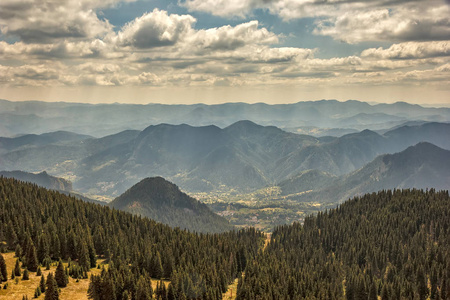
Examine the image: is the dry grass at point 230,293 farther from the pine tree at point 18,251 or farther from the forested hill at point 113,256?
the pine tree at point 18,251

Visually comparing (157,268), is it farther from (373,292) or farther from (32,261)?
(373,292)

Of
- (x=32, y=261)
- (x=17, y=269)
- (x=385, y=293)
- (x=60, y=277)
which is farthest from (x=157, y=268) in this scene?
(x=385, y=293)

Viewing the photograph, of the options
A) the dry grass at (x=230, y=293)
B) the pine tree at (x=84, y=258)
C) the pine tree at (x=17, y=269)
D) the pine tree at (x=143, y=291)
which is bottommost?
the dry grass at (x=230, y=293)

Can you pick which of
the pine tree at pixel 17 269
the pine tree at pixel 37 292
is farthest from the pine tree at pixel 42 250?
the pine tree at pixel 37 292

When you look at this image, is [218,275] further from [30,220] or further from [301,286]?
[30,220]

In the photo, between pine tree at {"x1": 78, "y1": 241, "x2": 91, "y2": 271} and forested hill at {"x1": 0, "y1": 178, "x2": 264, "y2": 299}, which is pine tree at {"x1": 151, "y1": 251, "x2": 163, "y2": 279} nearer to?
forested hill at {"x1": 0, "y1": 178, "x2": 264, "y2": 299}

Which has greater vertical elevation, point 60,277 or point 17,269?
point 17,269

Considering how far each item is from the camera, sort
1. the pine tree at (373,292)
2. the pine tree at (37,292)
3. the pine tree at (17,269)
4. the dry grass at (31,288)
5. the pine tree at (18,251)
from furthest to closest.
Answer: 1. the pine tree at (373,292)
2. the pine tree at (18,251)
3. the pine tree at (17,269)
4. the pine tree at (37,292)
5. the dry grass at (31,288)

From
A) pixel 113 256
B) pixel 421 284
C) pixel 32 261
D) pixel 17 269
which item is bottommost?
pixel 421 284

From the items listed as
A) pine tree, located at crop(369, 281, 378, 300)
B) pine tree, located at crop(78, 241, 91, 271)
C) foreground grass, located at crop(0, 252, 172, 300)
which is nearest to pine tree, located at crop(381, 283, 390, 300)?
pine tree, located at crop(369, 281, 378, 300)
